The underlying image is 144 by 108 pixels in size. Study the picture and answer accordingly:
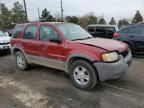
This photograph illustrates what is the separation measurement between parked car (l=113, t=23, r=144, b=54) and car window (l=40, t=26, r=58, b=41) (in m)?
4.71

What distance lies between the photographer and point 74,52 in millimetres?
4676

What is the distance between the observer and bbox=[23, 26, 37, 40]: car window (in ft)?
19.8

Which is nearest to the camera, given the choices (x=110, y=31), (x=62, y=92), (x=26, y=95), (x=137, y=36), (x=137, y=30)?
(x=26, y=95)

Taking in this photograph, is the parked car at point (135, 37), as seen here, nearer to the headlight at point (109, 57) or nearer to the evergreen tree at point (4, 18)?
the headlight at point (109, 57)

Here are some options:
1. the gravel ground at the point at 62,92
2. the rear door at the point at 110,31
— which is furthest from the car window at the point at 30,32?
the rear door at the point at 110,31

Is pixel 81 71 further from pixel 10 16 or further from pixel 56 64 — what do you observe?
pixel 10 16

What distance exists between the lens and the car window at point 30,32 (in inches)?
237

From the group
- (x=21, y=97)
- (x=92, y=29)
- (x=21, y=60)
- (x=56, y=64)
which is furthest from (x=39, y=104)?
(x=92, y=29)

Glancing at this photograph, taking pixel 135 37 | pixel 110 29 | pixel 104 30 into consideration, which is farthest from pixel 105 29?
pixel 135 37

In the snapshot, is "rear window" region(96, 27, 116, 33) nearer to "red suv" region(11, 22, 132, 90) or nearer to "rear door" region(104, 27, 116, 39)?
Answer: "rear door" region(104, 27, 116, 39)

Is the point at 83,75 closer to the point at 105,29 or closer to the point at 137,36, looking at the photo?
the point at 137,36

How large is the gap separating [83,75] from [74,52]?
0.63 meters

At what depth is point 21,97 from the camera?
4445 mm

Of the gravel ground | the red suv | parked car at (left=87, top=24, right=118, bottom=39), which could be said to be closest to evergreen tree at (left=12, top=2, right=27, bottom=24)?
parked car at (left=87, top=24, right=118, bottom=39)
